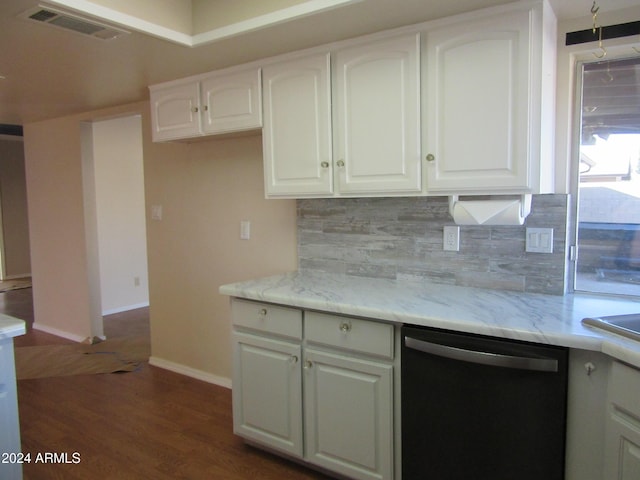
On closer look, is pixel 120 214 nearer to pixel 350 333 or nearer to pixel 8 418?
pixel 8 418

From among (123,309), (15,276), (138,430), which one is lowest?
(138,430)

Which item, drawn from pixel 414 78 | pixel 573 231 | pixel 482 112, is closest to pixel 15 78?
pixel 414 78

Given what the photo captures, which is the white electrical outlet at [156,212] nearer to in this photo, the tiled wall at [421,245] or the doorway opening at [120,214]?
the tiled wall at [421,245]

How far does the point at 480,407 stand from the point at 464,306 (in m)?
0.40

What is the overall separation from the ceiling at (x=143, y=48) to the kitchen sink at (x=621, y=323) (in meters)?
1.22

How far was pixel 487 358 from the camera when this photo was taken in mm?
1646

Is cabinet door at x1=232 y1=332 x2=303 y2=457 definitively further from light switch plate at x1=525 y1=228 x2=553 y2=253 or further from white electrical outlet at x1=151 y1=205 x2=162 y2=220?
white electrical outlet at x1=151 y1=205 x2=162 y2=220

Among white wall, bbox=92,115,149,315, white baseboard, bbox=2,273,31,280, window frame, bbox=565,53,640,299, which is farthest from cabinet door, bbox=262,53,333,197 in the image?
white baseboard, bbox=2,273,31,280

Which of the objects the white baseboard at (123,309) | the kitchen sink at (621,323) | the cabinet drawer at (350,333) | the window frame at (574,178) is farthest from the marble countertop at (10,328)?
the white baseboard at (123,309)

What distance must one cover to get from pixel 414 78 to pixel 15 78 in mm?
2523

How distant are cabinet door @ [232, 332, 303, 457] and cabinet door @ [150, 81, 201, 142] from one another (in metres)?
1.31

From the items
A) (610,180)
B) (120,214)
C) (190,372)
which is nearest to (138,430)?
(190,372)

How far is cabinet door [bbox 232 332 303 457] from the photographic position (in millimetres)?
2227

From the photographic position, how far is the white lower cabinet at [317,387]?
197 centimetres
